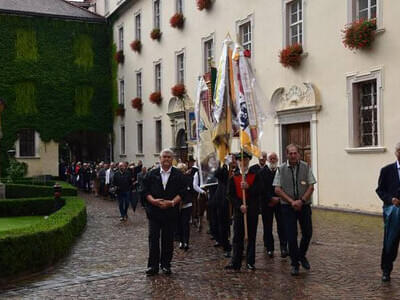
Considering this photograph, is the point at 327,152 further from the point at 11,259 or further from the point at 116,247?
the point at 11,259

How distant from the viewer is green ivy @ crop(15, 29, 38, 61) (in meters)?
35.6

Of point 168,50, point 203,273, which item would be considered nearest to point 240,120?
point 203,273

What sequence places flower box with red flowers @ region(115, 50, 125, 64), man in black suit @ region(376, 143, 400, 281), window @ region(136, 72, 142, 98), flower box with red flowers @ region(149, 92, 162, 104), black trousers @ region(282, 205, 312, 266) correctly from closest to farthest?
man in black suit @ region(376, 143, 400, 281)
black trousers @ region(282, 205, 312, 266)
flower box with red flowers @ region(149, 92, 162, 104)
window @ region(136, 72, 142, 98)
flower box with red flowers @ region(115, 50, 125, 64)

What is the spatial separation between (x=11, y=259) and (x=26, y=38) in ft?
99.8

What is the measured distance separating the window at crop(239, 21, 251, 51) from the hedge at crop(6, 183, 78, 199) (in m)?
8.29

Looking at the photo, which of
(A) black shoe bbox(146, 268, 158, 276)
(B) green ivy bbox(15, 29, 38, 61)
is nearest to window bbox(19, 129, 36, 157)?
(B) green ivy bbox(15, 29, 38, 61)

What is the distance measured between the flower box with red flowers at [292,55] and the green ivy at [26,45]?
71.6 feet

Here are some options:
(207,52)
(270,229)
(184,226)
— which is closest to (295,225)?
(270,229)

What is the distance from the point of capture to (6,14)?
35.4 meters

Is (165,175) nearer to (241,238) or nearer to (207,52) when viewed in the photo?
(241,238)

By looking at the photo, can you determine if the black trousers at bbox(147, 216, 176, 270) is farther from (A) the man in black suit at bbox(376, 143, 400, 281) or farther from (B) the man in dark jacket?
Answer: (B) the man in dark jacket

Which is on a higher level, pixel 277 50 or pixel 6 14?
pixel 6 14

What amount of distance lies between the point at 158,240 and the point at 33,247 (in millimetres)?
1828

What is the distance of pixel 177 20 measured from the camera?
89.7 ft
